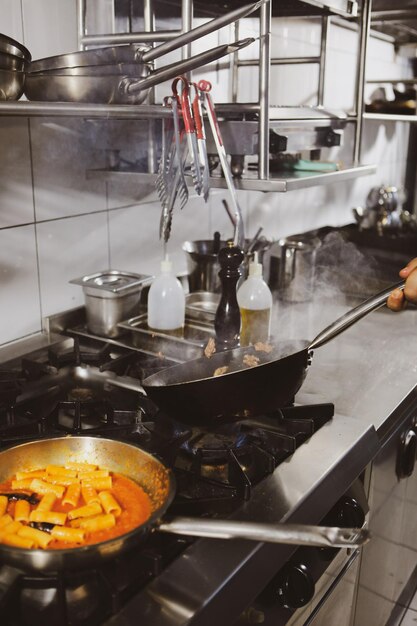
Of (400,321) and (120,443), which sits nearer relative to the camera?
(120,443)

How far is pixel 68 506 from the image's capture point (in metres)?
0.90

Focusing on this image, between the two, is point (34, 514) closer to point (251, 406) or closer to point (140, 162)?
point (251, 406)

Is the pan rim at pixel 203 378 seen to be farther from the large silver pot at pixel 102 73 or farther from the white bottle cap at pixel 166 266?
the large silver pot at pixel 102 73

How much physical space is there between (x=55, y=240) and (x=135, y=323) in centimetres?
27

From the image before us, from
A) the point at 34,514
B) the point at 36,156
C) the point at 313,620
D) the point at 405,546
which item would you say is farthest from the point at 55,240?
the point at 405,546

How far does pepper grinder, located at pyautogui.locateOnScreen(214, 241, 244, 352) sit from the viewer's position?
143cm

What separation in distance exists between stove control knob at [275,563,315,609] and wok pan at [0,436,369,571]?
0.17 metres

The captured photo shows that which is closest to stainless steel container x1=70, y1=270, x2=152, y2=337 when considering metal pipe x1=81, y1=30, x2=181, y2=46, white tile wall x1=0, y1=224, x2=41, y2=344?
white tile wall x1=0, y1=224, x2=41, y2=344

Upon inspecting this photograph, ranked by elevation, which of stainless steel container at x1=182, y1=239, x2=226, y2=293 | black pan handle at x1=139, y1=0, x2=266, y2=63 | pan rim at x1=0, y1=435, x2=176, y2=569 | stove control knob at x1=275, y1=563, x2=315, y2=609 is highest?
black pan handle at x1=139, y1=0, x2=266, y2=63

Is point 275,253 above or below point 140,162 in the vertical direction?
below

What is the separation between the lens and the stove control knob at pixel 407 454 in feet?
4.64

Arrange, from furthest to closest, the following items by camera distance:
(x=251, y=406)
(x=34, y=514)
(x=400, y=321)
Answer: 1. (x=400, y=321)
2. (x=251, y=406)
3. (x=34, y=514)

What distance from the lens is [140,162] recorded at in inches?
66.3

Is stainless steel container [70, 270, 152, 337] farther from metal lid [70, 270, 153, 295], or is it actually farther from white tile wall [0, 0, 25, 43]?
white tile wall [0, 0, 25, 43]
